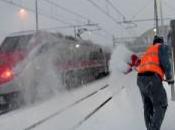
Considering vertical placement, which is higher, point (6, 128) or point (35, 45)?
point (35, 45)

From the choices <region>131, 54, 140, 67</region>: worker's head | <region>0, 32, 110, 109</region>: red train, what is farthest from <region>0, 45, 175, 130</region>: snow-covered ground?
<region>0, 32, 110, 109</region>: red train

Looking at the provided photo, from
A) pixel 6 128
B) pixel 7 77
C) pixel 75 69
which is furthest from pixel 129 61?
pixel 75 69

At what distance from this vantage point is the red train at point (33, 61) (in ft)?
50.6

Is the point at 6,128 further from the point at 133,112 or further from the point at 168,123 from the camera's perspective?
the point at 168,123

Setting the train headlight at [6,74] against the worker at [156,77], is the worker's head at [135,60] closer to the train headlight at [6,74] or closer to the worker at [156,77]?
the worker at [156,77]

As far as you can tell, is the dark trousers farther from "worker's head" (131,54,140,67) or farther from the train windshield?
the train windshield

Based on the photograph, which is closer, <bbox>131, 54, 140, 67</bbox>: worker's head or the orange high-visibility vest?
the orange high-visibility vest

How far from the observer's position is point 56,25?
113 ft

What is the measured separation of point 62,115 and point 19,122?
131 cm

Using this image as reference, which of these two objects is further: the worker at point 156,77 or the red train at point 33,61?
the red train at point 33,61

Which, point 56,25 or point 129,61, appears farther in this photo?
point 56,25

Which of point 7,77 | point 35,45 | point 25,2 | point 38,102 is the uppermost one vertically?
point 25,2

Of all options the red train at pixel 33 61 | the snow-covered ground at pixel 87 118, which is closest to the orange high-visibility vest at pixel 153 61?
the snow-covered ground at pixel 87 118

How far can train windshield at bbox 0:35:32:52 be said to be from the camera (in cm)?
1769
